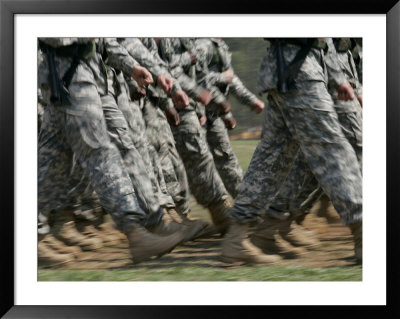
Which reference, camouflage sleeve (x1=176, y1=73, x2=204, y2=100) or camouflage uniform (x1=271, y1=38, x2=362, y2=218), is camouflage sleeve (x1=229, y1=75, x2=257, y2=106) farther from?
camouflage uniform (x1=271, y1=38, x2=362, y2=218)

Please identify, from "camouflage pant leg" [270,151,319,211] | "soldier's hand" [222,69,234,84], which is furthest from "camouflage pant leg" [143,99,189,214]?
"camouflage pant leg" [270,151,319,211]

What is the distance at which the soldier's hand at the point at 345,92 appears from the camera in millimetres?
7184

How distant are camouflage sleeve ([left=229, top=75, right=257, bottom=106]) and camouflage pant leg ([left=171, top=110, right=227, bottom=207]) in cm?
42

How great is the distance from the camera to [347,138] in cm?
714

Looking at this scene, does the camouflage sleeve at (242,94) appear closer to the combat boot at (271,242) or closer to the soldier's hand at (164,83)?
the soldier's hand at (164,83)

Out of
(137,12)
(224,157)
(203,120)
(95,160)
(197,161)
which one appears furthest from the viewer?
(197,161)

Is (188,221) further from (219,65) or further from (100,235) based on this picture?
(219,65)

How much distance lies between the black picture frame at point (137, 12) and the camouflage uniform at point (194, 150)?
0.57m

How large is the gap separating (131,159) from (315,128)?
3.45ft

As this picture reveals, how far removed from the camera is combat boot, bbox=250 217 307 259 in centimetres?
723

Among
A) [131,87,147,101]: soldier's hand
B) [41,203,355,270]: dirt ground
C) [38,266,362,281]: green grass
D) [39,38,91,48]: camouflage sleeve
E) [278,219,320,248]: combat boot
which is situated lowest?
[38,266,362,281]: green grass

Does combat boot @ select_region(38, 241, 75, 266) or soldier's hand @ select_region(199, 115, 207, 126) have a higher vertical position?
soldier's hand @ select_region(199, 115, 207, 126)

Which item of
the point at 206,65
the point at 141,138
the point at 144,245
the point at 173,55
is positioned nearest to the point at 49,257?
the point at 144,245

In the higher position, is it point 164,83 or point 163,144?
point 164,83
